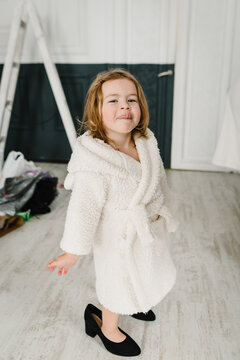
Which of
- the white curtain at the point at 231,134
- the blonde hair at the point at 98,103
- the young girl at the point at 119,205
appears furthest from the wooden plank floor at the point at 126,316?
the blonde hair at the point at 98,103

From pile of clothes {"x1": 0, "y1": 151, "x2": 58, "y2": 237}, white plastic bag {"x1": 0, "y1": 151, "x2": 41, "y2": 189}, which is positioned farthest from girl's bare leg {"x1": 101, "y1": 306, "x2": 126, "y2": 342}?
white plastic bag {"x1": 0, "y1": 151, "x2": 41, "y2": 189}

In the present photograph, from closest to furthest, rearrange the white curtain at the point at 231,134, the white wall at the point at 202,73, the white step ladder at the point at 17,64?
the white curtain at the point at 231,134 < the white step ladder at the point at 17,64 < the white wall at the point at 202,73

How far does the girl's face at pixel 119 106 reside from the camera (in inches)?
34.3

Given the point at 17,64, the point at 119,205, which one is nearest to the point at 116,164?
the point at 119,205

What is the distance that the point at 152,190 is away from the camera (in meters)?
0.91

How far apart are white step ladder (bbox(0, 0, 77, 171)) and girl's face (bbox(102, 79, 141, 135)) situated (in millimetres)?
1660

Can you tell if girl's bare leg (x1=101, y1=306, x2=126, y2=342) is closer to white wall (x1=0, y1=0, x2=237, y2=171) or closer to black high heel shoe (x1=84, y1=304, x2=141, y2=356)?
black high heel shoe (x1=84, y1=304, x2=141, y2=356)

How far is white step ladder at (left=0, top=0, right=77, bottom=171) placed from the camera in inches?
93.9

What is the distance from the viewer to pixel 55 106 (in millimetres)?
3012

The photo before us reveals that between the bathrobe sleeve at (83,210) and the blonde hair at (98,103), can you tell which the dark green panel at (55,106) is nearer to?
the blonde hair at (98,103)

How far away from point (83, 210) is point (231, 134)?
4.07 feet

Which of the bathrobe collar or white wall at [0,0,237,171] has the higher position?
white wall at [0,0,237,171]

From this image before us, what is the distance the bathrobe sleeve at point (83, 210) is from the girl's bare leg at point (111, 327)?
0.28 m

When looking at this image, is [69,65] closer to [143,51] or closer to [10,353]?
[143,51]
